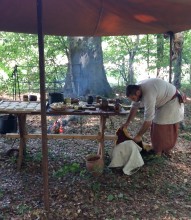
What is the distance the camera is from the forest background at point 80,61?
28.7 ft

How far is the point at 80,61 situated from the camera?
28.8ft

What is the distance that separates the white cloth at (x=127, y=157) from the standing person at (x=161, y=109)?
0.79ft

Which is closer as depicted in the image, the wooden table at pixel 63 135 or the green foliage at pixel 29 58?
the wooden table at pixel 63 135

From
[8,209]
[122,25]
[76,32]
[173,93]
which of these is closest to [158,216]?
[8,209]

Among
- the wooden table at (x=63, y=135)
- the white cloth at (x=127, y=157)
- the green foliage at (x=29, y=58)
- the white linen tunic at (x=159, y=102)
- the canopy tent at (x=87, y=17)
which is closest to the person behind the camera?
the canopy tent at (x=87, y=17)

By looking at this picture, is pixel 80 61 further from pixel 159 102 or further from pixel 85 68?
pixel 159 102

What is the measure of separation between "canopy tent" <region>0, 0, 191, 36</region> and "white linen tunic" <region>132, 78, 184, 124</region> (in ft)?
2.69

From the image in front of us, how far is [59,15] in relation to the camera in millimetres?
3553

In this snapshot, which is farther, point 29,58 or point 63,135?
point 29,58

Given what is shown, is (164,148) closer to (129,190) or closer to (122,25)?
(129,190)

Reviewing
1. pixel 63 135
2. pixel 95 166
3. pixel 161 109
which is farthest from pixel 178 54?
pixel 95 166

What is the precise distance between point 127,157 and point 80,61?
209 inches

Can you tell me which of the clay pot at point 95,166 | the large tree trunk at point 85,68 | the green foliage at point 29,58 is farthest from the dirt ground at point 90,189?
the green foliage at point 29,58

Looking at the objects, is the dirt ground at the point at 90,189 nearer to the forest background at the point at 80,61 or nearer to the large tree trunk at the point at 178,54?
the large tree trunk at the point at 178,54
